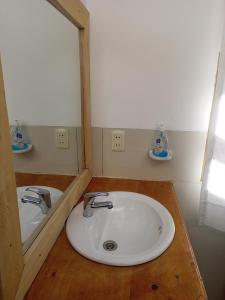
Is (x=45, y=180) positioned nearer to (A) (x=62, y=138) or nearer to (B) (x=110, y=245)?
(A) (x=62, y=138)

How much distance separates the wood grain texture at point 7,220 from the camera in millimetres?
491

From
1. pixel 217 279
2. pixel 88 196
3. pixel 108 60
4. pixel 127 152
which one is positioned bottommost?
pixel 217 279

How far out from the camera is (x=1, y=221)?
1.62 ft

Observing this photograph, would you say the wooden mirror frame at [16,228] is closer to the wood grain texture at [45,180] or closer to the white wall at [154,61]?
the wood grain texture at [45,180]

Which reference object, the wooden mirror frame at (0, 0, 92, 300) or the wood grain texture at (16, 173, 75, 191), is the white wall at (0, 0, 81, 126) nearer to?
the wooden mirror frame at (0, 0, 92, 300)

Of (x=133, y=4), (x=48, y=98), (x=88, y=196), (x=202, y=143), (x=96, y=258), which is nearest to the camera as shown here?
(x=96, y=258)

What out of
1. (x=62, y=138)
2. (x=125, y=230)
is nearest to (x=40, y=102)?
(x=62, y=138)

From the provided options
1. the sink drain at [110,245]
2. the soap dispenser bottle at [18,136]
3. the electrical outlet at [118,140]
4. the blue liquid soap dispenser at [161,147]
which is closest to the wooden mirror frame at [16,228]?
the soap dispenser bottle at [18,136]

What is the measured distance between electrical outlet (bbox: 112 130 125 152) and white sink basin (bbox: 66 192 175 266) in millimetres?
268

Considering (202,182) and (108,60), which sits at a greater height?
(108,60)

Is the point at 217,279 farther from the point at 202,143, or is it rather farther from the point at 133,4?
the point at 133,4

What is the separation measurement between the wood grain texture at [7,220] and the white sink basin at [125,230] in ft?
0.87

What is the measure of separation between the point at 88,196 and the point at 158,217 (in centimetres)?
33

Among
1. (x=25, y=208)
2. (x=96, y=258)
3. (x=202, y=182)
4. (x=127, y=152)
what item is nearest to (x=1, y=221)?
(x=25, y=208)
